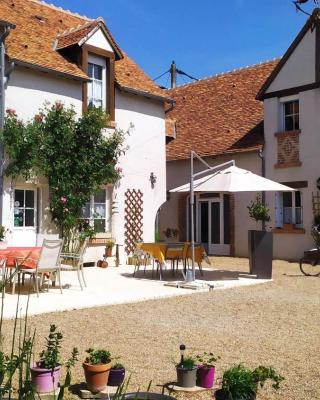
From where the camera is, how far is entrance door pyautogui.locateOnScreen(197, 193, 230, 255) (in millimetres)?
19359

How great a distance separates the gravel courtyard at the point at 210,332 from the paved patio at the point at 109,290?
368 millimetres

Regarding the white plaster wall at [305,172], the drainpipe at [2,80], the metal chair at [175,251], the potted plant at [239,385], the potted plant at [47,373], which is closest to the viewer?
the potted plant at [239,385]

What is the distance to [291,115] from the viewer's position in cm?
1803

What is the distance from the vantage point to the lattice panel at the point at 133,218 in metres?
15.7

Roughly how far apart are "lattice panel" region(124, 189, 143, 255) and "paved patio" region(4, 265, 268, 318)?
1.99 m

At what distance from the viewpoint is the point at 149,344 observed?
579 centimetres

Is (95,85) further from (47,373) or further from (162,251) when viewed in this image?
(47,373)

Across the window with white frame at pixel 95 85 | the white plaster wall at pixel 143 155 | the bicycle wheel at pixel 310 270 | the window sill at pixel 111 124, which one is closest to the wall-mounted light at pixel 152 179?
the white plaster wall at pixel 143 155

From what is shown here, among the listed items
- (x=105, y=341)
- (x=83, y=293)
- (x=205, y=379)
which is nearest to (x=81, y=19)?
(x=83, y=293)

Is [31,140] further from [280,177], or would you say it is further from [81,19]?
[280,177]

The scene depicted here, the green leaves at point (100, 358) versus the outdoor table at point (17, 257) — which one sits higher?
the outdoor table at point (17, 257)

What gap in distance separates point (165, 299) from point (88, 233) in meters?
5.43

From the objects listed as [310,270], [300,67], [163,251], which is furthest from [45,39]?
[310,270]

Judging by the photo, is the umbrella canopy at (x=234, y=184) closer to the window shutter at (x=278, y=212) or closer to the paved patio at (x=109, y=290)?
the paved patio at (x=109, y=290)
